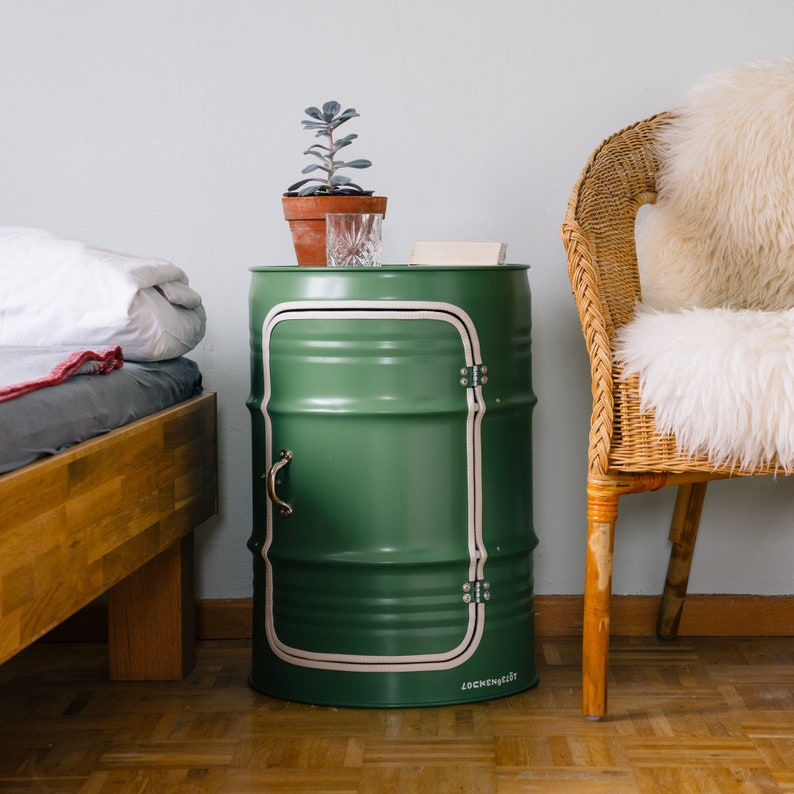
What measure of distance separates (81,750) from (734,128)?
133 centimetres

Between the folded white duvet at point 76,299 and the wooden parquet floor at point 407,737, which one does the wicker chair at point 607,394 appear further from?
the folded white duvet at point 76,299

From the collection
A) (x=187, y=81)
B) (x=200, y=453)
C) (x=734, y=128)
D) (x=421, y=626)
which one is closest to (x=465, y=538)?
(x=421, y=626)

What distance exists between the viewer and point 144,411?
1416 millimetres

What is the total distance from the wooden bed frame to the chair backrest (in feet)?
1.99

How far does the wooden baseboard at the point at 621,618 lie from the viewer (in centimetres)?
188

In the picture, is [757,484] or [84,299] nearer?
[84,299]

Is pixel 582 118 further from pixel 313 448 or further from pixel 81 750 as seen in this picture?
pixel 81 750

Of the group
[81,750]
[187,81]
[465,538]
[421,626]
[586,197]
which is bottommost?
[81,750]

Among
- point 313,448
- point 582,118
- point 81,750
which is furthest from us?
point 582,118

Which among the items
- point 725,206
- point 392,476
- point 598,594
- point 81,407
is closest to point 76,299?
point 81,407

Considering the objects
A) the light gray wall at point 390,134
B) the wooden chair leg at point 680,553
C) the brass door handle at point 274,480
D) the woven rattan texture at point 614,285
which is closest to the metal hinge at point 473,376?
the woven rattan texture at point 614,285

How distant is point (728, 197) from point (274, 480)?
839 mm

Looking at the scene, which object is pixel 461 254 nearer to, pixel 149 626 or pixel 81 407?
A: pixel 81 407

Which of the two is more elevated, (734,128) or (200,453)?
(734,128)
